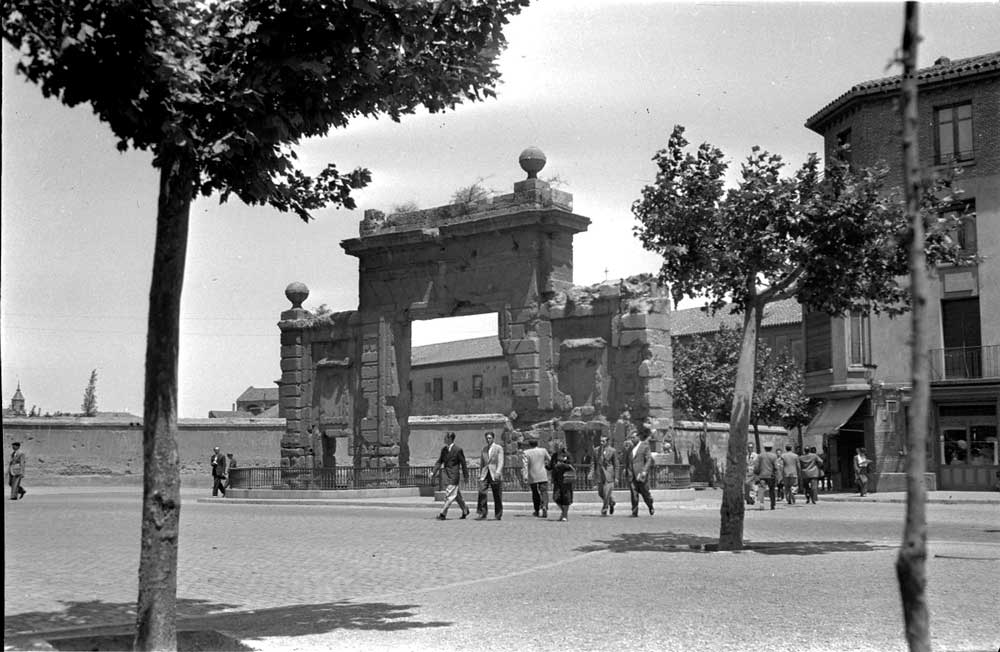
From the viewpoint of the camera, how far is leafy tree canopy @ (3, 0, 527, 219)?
21.6 ft

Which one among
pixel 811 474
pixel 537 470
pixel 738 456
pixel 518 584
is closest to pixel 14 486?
pixel 537 470

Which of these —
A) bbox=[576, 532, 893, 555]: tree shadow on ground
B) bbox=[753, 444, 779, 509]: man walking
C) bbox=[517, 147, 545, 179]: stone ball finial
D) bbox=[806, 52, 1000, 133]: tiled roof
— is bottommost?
bbox=[576, 532, 893, 555]: tree shadow on ground

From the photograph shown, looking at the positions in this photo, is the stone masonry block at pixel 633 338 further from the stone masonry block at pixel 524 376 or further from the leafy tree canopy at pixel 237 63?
the leafy tree canopy at pixel 237 63

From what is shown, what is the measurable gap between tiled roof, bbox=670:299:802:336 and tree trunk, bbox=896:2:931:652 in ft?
192

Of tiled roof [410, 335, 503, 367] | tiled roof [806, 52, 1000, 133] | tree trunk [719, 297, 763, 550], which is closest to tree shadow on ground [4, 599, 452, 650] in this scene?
tree trunk [719, 297, 763, 550]

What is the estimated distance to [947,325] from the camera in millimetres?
32781

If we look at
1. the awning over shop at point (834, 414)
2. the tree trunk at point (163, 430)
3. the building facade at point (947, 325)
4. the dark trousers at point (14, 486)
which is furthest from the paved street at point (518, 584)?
the awning over shop at point (834, 414)

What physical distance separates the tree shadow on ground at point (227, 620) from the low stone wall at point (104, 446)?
33471 millimetres

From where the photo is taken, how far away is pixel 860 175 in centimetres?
1327

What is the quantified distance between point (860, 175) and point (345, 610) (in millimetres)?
8462

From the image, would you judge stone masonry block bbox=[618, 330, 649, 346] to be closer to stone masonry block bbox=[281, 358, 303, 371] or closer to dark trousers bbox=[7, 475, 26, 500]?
stone masonry block bbox=[281, 358, 303, 371]

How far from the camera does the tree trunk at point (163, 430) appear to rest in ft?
22.0

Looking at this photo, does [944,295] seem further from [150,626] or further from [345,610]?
[150,626]

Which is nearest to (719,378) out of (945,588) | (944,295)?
(944,295)
